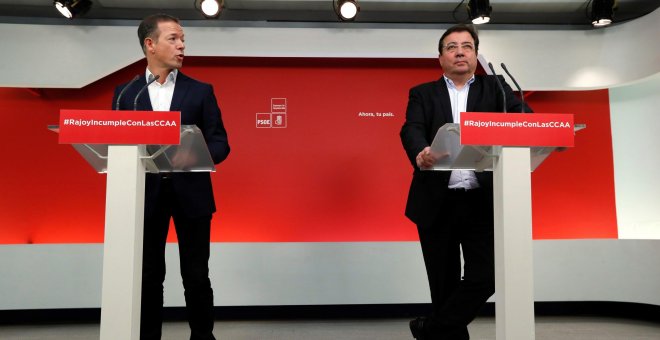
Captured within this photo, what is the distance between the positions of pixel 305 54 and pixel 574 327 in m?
2.62

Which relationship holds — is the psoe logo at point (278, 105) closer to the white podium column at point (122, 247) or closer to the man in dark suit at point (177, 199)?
the man in dark suit at point (177, 199)

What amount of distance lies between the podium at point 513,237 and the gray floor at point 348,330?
1.65m

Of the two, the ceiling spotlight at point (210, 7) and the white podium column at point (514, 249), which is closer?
the white podium column at point (514, 249)

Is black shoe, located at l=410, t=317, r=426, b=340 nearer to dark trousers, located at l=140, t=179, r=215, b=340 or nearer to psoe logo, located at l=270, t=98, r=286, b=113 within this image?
dark trousers, located at l=140, t=179, r=215, b=340

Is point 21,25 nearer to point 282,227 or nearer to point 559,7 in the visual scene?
point 282,227

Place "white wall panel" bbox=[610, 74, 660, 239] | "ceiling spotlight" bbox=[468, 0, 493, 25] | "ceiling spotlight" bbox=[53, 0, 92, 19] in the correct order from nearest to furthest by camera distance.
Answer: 1. "ceiling spotlight" bbox=[53, 0, 92, 19]
2. "ceiling spotlight" bbox=[468, 0, 493, 25]
3. "white wall panel" bbox=[610, 74, 660, 239]

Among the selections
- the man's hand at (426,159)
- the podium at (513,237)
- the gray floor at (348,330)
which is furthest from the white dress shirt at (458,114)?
the gray floor at (348,330)

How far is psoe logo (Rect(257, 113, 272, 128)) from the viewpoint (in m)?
4.20

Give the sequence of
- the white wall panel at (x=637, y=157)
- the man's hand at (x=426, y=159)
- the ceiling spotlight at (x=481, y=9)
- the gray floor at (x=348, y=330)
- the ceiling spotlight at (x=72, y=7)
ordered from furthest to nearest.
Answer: the white wall panel at (x=637, y=157) < the ceiling spotlight at (x=481, y=9) < the ceiling spotlight at (x=72, y=7) < the gray floor at (x=348, y=330) < the man's hand at (x=426, y=159)

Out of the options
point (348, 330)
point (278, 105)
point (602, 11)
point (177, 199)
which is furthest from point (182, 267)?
point (602, 11)

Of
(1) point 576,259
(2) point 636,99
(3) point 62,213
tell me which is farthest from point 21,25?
(2) point 636,99

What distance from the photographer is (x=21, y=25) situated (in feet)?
12.7

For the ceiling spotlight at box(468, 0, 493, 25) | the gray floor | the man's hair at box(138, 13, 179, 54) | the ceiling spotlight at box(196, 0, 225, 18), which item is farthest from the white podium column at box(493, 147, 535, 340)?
the ceiling spotlight at box(196, 0, 225, 18)

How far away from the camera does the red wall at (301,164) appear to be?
4066mm
